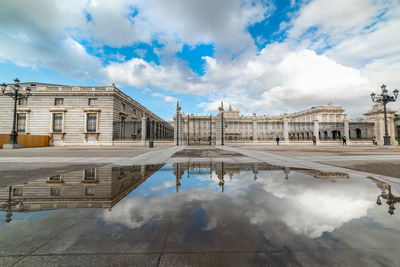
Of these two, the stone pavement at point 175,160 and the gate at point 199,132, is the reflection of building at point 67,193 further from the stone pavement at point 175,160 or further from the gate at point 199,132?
the gate at point 199,132

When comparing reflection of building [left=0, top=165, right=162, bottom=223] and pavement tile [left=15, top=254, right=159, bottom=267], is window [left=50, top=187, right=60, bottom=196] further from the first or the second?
pavement tile [left=15, top=254, right=159, bottom=267]

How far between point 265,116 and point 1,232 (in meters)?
71.0

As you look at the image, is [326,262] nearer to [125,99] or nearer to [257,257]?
[257,257]

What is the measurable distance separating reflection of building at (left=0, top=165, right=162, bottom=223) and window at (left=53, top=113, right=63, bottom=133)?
27282mm

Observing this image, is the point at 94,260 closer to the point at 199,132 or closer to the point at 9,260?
the point at 9,260

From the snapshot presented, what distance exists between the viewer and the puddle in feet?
5.38

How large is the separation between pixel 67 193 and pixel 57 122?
96.1ft

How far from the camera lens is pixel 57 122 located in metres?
25.8

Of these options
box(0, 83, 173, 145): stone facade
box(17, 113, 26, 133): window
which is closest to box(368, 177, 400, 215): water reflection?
box(0, 83, 173, 145): stone facade

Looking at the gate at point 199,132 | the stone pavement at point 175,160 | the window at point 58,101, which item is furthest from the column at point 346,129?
the window at point 58,101

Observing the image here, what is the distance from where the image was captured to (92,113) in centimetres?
2542

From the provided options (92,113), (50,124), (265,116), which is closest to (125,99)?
(92,113)

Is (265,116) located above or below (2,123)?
above

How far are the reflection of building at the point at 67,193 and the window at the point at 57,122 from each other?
89.5 feet
